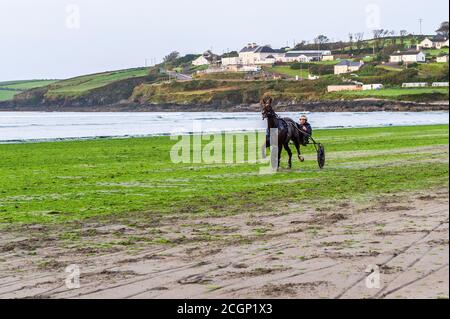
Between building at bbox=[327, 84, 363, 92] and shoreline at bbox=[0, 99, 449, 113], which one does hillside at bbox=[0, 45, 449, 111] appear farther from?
building at bbox=[327, 84, 363, 92]

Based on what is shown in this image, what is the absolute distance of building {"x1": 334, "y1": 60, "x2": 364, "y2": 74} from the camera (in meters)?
184

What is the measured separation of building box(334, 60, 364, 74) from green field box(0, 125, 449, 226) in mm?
149666

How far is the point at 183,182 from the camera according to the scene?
75.6 feet

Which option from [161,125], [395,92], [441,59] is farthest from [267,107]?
[441,59]

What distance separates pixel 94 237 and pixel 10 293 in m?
4.16

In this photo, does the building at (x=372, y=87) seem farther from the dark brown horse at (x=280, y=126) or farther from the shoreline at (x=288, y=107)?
the dark brown horse at (x=280, y=126)

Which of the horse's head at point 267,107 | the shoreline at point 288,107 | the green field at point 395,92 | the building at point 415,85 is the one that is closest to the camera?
the horse's head at point 267,107

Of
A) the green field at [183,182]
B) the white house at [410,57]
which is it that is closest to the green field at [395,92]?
the white house at [410,57]

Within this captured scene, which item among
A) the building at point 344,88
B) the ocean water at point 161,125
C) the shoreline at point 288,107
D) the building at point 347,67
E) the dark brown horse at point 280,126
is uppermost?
the building at point 347,67

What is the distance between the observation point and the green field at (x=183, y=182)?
17609 millimetres

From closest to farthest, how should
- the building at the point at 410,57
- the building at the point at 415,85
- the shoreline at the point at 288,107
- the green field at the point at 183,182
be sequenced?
1. the green field at the point at 183,182
2. the shoreline at the point at 288,107
3. the building at the point at 415,85
4. the building at the point at 410,57

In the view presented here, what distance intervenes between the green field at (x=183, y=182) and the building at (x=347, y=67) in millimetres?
149666

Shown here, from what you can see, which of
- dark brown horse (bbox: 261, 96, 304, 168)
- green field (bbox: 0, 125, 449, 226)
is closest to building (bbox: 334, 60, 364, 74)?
green field (bbox: 0, 125, 449, 226)

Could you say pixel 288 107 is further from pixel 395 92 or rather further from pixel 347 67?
pixel 347 67
